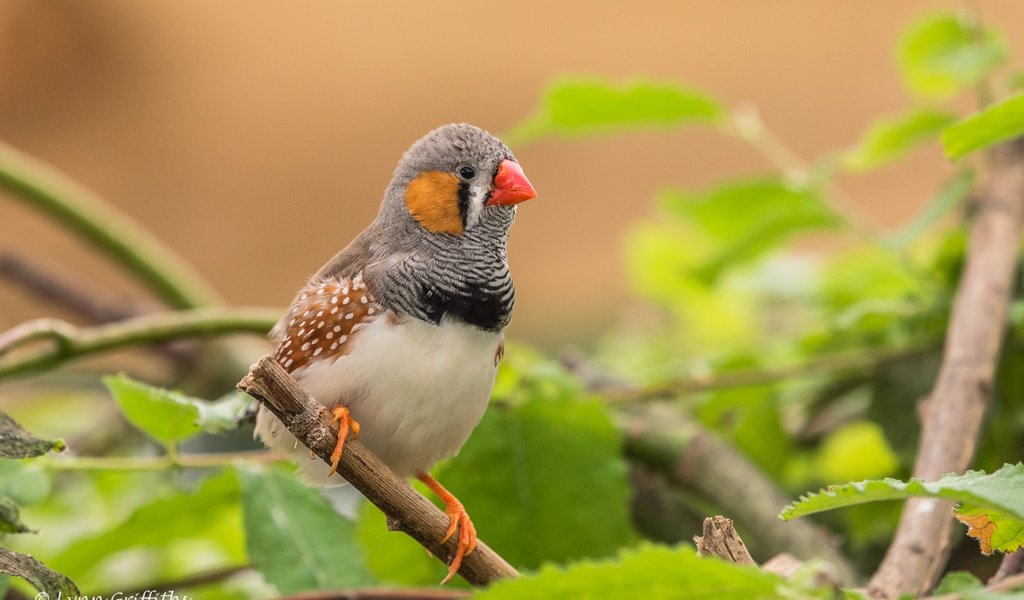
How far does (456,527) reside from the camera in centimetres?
110

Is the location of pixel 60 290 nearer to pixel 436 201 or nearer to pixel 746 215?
pixel 436 201

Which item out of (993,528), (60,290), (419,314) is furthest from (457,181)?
(60,290)

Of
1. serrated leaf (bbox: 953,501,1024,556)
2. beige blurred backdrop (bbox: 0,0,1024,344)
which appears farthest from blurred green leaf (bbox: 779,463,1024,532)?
beige blurred backdrop (bbox: 0,0,1024,344)

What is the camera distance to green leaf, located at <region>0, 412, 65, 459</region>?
0.95m

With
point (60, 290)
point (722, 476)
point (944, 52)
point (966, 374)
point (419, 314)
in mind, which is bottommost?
point (60, 290)

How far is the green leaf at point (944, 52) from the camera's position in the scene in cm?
171

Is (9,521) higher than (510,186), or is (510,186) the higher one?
(510,186)

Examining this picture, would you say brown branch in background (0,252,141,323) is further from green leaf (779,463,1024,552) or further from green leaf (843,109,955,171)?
green leaf (779,463,1024,552)

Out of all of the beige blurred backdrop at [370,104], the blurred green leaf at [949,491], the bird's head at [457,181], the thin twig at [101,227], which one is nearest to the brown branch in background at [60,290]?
the thin twig at [101,227]

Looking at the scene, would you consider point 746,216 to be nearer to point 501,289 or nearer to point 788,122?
point 501,289

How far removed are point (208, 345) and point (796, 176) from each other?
1.08 metres

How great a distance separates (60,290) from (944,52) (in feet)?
5.46

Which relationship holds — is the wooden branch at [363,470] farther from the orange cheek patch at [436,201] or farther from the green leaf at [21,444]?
the orange cheek patch at [436,201]

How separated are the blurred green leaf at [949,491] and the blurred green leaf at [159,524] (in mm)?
801
